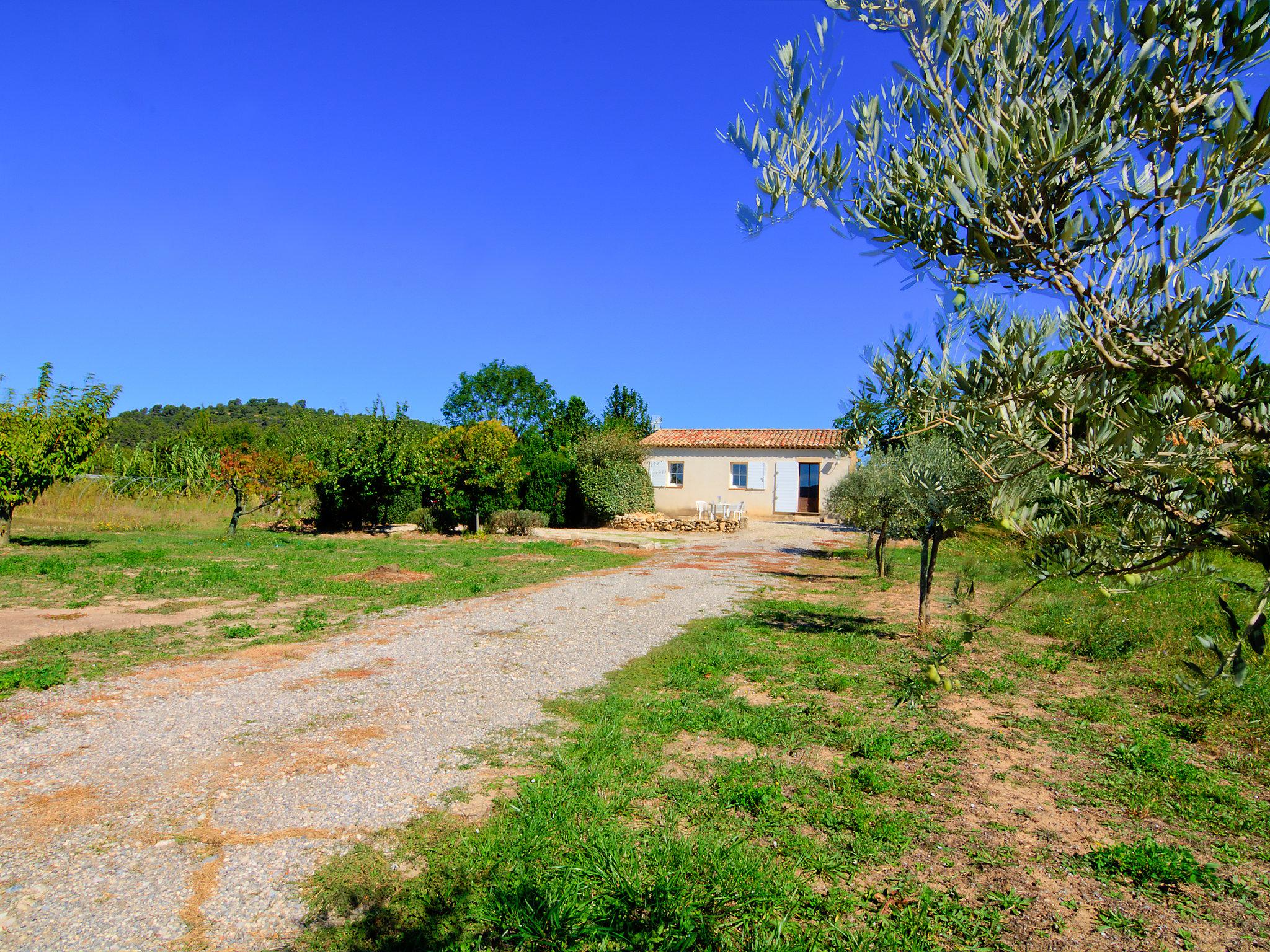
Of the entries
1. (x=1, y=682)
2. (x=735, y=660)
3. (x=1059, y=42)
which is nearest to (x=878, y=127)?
(x=1059, y=42)

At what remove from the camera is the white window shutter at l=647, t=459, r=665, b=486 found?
34.0 meters

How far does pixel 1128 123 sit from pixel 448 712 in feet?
19.4

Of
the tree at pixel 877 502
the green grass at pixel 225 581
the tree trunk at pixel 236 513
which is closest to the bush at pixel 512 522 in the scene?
the green grass at pixel 225 581

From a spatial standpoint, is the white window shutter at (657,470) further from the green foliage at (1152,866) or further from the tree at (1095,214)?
the tree at (1095,214)

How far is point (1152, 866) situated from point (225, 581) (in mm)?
13463

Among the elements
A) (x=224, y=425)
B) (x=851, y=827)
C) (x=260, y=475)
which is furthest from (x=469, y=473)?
(x=224, y=425)

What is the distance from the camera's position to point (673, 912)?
121 inches

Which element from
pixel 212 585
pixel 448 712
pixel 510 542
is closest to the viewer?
pixel 448 712

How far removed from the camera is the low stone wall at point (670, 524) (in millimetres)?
28094

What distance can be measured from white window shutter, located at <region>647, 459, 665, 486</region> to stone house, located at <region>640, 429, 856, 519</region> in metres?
0.03

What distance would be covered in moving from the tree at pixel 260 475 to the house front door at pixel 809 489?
20998 mm

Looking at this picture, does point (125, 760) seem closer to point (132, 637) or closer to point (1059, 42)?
point (132, 637)

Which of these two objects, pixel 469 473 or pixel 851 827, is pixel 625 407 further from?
pixel 851 827

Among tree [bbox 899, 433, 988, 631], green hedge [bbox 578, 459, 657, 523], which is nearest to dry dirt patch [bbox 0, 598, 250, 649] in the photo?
tree [bbox 899, 433, 988, 631]
